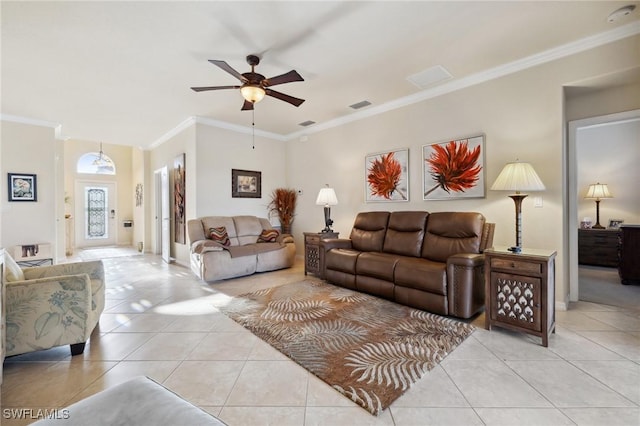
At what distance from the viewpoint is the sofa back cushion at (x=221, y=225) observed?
191 inches

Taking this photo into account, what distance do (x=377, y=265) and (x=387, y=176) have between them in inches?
67.9

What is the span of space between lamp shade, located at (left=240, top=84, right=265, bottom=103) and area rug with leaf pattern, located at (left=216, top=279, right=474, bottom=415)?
2.34 metres

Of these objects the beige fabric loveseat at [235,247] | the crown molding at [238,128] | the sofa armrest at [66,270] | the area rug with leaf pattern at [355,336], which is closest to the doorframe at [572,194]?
the area rug with leaf pattern at [355,336]

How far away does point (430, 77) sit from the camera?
3545 millimetres

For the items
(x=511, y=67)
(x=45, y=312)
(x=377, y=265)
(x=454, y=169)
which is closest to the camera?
(x=45, y=312)

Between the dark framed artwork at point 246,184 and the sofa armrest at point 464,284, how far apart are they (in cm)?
425

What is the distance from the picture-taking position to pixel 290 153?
6.34 m

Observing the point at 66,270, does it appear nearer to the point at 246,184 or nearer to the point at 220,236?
the point at 220,236

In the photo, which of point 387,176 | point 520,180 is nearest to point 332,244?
point 387,176

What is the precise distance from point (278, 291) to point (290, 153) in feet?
11.7

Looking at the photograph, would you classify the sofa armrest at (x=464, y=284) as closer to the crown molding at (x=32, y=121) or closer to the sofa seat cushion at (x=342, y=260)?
the sofa seat cushion at (x=342, y=260)

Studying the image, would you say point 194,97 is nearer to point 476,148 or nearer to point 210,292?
point 210,292

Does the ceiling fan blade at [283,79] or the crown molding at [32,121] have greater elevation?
the crown molding at [32,121]

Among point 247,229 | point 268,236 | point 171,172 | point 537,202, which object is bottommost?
point 268,236
